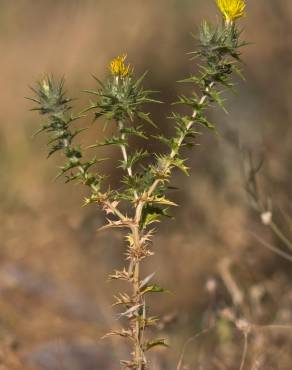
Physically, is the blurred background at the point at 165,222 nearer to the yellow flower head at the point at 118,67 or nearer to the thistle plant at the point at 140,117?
the thistle plant at the point at 140,117

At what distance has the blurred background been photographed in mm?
4559

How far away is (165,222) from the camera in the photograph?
5996 millimetres

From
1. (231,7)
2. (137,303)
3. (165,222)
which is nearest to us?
(231,7)

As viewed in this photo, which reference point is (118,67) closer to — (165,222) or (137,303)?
(137,303)

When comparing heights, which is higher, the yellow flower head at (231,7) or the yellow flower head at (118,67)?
the yellow flower head at (231,7)

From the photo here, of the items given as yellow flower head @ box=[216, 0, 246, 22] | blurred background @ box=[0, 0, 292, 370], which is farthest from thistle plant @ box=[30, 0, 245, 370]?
blurred background @ box=[0, 0, 292, 370]

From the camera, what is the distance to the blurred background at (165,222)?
4.56 metres

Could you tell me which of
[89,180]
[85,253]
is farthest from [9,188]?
[89,180]

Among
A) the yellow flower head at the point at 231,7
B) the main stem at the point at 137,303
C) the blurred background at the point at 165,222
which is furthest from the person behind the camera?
the blurred background at the point at 165,222

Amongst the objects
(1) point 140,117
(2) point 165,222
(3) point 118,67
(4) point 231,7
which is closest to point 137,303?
(1) point 140,117

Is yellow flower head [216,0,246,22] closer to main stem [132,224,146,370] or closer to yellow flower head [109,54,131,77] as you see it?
yellow flower head [109,54,131,77]

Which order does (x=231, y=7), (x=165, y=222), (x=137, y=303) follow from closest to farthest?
(x=231, y=7)
(x=137, y=303)
(x=165, y=222)

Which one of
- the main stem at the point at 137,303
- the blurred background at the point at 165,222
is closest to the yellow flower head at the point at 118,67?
the main stem at the point at 137,303

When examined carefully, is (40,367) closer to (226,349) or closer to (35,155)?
(226,349)
